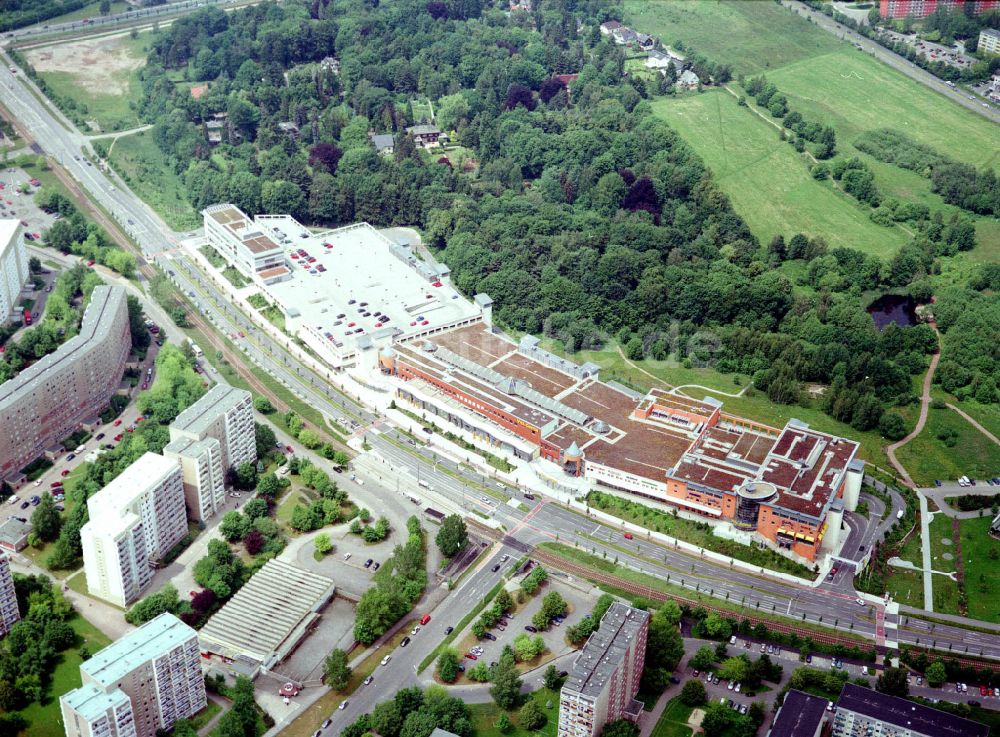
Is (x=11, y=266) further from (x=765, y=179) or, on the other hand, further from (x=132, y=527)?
(x=765, y=179)

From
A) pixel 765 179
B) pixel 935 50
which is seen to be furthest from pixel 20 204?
pixel 935 50

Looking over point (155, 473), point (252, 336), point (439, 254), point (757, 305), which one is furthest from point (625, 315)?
point (155, 473)

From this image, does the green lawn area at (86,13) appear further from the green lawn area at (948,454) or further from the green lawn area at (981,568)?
the green lawn area at (981,568)

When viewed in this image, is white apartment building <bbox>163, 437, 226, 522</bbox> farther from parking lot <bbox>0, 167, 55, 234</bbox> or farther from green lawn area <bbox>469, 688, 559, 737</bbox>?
parking lot <bbox>0, 167, 55, 234</bbox>

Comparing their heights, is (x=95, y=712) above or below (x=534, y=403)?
above

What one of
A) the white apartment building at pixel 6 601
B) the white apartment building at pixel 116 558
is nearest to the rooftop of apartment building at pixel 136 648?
the white apartment building at pixel 116 558

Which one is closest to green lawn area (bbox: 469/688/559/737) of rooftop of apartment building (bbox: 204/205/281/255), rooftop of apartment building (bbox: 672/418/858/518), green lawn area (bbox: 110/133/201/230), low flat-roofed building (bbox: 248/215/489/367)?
rooftop of apartment building (bbox: 672/418/858/518)
